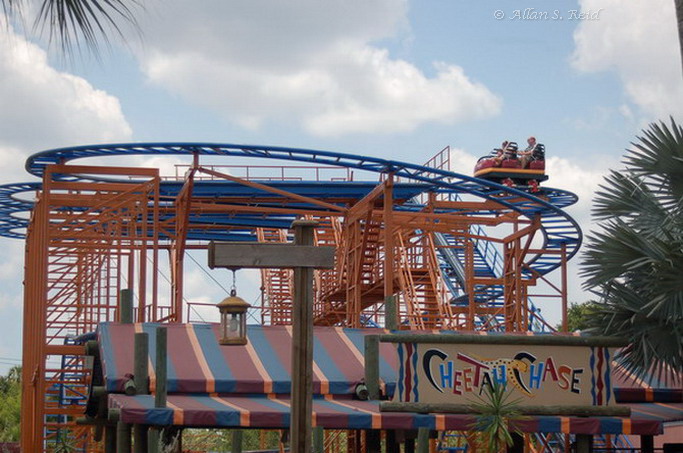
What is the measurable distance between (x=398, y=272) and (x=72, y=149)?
1040 cm

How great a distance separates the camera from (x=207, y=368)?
1565 cm

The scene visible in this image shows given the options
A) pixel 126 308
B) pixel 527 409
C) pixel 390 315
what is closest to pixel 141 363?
pixel 126 308

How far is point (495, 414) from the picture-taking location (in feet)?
46.6

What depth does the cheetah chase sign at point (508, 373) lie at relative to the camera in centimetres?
1436

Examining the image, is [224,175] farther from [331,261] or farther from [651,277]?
[331,261]

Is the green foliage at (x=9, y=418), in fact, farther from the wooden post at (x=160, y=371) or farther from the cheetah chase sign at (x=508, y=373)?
the cheetah chase sign at (x=508, y=373)

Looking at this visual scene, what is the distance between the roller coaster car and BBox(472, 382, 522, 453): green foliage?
2008 cm

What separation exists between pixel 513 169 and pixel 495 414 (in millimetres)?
20907

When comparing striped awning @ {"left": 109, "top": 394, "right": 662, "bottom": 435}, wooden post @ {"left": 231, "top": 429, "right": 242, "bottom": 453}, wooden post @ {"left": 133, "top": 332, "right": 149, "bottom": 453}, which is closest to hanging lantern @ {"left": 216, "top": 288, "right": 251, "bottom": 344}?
striped awning @ {"left": 109, "top": 394, "right": 662, "bottom": 435}

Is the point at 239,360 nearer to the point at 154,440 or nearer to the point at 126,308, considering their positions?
the point at 154,440

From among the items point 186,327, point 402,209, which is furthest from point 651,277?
point 402,209

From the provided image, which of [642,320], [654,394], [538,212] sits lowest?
[654,394]

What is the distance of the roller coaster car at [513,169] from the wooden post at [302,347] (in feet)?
81.1

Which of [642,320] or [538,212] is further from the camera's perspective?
[538,212]
